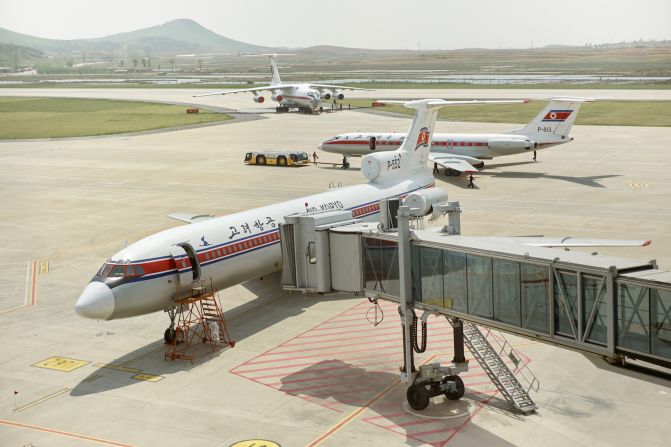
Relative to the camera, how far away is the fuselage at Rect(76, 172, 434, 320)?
94.3ft

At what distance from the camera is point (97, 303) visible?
2814 centimetres

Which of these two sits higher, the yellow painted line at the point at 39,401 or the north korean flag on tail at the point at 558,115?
the north korean flag on tail at the point at 558,115

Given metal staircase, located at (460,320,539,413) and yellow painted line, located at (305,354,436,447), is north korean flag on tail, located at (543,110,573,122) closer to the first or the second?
metal staircase, located at (460,320,539,413)

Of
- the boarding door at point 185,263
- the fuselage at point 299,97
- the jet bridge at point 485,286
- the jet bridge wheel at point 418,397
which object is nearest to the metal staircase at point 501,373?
the jet bridge at point 485,286

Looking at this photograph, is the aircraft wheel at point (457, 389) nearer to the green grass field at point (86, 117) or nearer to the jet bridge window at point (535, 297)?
the jet bridge window at point (535, 297)

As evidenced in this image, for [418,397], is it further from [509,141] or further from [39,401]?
[509,141]

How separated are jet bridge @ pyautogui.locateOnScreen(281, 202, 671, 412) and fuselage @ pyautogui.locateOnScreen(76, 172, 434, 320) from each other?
14.7 feet

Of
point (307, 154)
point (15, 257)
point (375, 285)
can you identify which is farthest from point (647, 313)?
point (307, 154)

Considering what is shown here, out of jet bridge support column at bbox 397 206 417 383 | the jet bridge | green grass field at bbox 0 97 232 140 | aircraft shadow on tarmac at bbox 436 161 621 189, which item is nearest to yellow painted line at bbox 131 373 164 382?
the jet bridge

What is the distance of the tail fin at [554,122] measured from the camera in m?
66.3

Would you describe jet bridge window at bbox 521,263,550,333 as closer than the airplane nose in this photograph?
Yes

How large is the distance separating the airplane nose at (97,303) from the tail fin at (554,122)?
47169 millimetres

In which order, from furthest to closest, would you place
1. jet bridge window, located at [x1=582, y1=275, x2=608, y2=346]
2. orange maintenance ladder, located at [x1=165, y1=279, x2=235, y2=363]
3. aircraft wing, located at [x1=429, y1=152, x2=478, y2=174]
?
aircraft wing, located at [x1=429, y1=152, x2=478, y2=174] < orange maintenance ladder, located at [x1=165, y1=279, x2=235, y2=363] < jet bridge window, located at [x1=582, y1=275, x2=608, y2=346]

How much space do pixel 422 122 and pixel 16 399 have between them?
27142 mm
